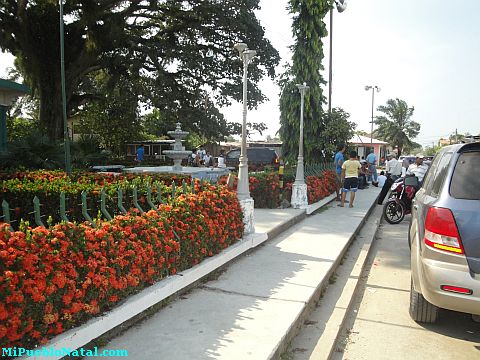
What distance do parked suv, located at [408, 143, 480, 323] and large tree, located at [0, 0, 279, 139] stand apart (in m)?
17.1

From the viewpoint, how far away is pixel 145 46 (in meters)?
21.1

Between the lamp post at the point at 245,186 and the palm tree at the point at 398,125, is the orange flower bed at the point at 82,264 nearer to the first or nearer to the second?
the lamp post at the point at 245,186

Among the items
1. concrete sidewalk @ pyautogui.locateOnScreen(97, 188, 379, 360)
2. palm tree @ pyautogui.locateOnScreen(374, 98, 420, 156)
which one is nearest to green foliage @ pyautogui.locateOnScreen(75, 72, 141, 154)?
concrete sidewalk @ pyautogui.locateOnScreen(97, 188, 379, 360)

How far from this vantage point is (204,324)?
146 inches

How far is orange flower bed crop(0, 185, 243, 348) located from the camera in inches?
103

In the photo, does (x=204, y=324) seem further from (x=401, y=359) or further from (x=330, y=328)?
(x=401, y=359)

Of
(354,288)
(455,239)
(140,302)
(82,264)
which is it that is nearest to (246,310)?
(140,302)

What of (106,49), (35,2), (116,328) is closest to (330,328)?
(116,328)

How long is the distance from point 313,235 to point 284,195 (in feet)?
11.6

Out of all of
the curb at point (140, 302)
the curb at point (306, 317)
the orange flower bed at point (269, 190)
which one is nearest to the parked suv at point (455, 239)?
the curb at point (306, 317)

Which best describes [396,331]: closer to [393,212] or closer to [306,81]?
[393,212]

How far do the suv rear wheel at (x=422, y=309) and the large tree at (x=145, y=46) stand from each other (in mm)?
17216

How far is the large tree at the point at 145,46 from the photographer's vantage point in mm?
19281

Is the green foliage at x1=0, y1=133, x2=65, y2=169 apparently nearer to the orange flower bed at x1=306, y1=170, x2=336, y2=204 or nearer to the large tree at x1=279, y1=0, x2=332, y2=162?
the orange flower bed at x1=306, y1=170, x2=336, y2=204
